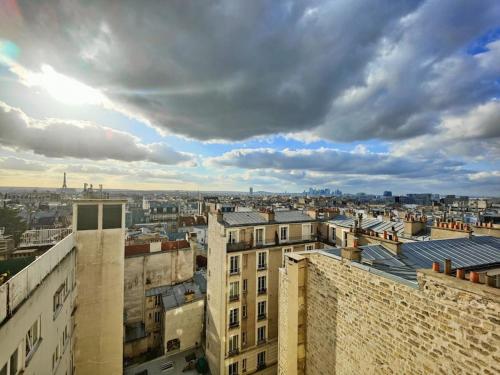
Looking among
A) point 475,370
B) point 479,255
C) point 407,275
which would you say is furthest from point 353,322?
point 479,255

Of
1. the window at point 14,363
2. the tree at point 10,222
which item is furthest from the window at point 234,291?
the tree at point 10,222

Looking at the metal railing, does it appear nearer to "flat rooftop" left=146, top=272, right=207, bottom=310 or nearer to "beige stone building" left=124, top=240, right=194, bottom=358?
"flat rooftop" left=146, top=272, right=207, bottom=310

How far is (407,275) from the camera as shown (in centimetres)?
815

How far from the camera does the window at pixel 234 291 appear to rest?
2095 cm

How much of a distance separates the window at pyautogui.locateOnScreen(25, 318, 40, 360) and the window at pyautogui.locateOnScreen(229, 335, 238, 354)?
49.0 feet

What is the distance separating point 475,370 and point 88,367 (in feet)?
71.5

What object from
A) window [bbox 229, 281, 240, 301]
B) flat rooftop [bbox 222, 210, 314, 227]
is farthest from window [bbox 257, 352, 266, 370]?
flat rooftop [bbox 222, 210, 314, 227]

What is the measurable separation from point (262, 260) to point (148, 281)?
17802 millimetres

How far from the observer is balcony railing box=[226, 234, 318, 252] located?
2105 cm

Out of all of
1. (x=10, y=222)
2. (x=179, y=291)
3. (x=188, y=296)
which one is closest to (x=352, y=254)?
(x=188, y=296)

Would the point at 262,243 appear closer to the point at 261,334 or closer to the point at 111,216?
the point at 261,334

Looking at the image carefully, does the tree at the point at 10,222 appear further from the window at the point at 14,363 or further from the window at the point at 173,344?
the window at the point at 173,344

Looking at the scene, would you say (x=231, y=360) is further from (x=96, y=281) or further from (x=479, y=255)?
(x=479, y=255)

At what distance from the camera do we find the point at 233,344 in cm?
2120
